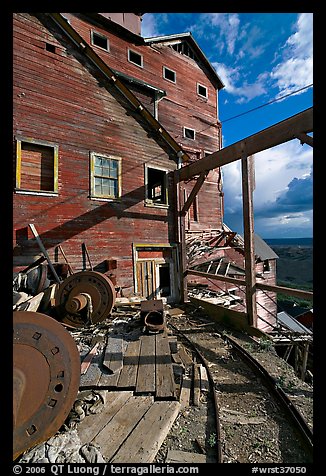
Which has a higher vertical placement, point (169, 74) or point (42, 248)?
point (169, 74)

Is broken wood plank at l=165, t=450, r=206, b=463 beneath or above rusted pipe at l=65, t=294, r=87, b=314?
beneath

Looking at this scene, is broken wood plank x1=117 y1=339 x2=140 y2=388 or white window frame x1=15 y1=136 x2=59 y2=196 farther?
white window frame x1=15 y1=136 x2=59 y2=196

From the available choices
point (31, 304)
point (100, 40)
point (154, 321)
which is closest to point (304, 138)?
point (154, 321)

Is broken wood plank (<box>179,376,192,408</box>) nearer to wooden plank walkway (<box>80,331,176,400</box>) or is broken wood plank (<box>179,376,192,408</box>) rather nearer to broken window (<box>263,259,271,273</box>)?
wooden plank walkway (<box>80,331,176,400</box>)

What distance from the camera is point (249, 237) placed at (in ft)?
21.3

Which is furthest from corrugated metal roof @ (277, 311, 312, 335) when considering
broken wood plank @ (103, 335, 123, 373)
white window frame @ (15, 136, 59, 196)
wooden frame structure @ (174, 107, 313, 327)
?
white window frame @ (15, 136, 59, 196)

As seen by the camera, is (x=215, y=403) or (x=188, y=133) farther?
(x=188, y=133)

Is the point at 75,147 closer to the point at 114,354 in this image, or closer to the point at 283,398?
the point at 114,354

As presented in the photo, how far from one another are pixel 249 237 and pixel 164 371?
4.44 metres

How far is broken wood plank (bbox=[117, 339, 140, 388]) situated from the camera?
11.6ft

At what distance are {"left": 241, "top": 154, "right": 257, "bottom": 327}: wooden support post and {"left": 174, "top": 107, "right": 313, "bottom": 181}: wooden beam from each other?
1.04 feet

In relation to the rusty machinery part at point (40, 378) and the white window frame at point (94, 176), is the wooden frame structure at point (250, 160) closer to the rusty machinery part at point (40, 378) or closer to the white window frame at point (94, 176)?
the white window frame at point (94, 176)
